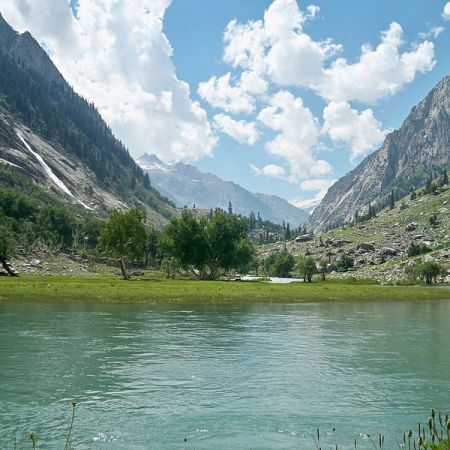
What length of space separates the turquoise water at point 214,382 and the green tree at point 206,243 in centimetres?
8541

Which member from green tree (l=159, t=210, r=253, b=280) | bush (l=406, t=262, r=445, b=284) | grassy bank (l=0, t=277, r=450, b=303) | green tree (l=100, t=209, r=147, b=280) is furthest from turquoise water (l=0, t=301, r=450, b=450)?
bush (l=406, t=262, r=445, b=284)

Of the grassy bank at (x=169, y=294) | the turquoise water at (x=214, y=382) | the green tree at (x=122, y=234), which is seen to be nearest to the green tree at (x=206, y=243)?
the green tree at (x=122, y=234)

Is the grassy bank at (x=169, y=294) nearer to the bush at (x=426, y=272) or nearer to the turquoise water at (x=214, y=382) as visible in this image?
the turquoise water at (x=214, y=382)

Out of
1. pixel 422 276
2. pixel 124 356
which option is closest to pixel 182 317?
pixel 124 356

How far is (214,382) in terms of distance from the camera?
23.2m

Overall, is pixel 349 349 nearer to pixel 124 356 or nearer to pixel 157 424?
pixel 124 356

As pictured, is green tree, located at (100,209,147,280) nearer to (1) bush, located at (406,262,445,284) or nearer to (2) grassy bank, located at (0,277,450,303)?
(2) grassy bank, located at (0,277,450,303)

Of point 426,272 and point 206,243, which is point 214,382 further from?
point 426,272

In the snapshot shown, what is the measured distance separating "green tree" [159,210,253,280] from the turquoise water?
85410 mm

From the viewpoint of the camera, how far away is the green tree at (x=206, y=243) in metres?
129

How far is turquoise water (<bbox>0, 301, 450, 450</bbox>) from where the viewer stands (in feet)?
54.8

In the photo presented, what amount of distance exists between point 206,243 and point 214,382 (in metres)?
109

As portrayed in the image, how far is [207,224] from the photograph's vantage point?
451 ft

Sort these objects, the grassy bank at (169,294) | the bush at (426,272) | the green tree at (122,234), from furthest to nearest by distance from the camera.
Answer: the bush at (426,272) → the green tree at (122,234) → the grassy bank at (169,294)
